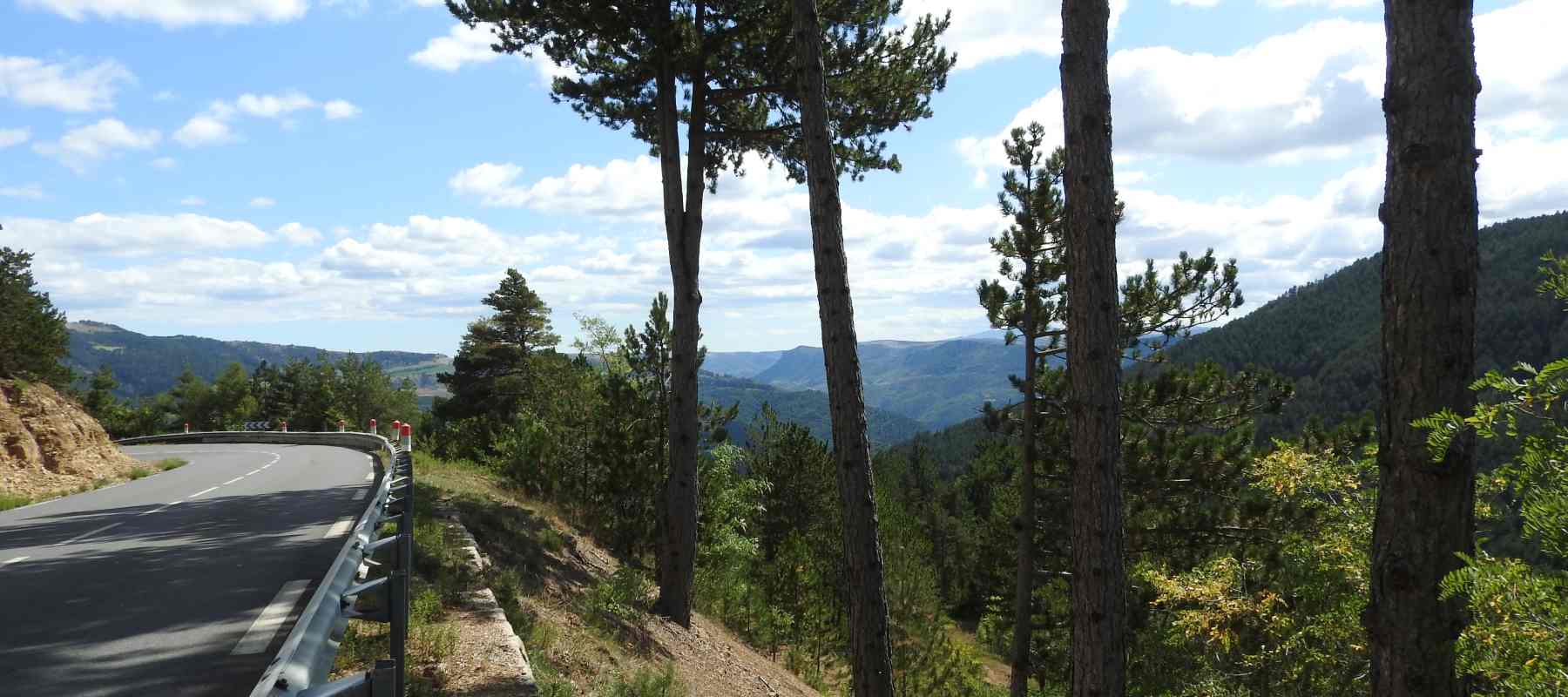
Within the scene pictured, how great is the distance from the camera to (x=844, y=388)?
8.46m

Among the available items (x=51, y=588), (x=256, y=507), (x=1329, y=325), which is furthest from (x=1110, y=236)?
(x=1329, y=325)

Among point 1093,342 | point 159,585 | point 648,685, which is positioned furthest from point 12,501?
point 1093,342

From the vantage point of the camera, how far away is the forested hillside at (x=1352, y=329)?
125 metres

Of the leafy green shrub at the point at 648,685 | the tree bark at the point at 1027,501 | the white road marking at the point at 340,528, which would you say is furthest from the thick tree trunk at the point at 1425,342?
the tree bark at the point at 1027,501

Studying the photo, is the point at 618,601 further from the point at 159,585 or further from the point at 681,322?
the point at 159,585

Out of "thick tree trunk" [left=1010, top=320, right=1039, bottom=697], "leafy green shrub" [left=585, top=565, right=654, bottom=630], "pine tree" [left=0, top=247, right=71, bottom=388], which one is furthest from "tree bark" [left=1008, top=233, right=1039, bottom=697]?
"pine tree" [left=0, top=247, right=71, bottom=388]

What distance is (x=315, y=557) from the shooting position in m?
8.56

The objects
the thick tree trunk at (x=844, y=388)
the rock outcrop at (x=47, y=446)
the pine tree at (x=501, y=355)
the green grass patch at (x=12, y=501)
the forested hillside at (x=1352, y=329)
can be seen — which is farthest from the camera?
the forested hillside at (x=1352, y=329)

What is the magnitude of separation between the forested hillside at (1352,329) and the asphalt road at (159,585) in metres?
113

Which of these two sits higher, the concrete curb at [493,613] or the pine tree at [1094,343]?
the pine tree at [1094,343]

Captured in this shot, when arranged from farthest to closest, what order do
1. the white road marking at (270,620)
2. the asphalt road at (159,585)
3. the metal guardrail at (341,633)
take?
1. the white road marking at (270,620)
2. the asphalt road at (159,585)
3. the metal guardrail at (341,633)

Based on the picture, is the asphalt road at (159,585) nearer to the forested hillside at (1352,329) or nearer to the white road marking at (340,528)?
the white road marking at (340,528)

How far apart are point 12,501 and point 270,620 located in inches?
453

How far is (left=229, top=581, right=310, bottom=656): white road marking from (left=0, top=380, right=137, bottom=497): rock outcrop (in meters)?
11.8
